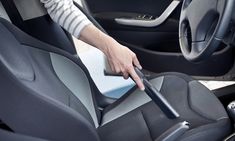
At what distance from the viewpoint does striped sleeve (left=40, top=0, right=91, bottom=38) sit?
110 cm

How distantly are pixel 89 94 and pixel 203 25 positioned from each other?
40cm

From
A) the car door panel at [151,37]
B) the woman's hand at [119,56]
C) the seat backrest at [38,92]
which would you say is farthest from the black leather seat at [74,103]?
the car door panel at [151,37]

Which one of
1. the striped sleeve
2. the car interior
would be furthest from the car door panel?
the striped sleeve

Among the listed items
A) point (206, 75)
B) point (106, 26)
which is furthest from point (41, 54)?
point (206, 75)

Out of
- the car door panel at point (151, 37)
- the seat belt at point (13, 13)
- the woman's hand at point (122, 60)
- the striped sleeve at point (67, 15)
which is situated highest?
the seat belt at point (13, 13)

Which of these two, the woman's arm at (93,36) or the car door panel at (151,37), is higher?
the woman's arm at (93,36)

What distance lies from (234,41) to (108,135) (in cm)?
41

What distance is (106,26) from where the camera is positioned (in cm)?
178

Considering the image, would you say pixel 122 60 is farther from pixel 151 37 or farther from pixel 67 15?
pixel 151 37

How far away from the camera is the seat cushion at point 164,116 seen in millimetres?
1045

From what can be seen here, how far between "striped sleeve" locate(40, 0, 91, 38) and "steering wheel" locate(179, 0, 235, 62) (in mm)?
279

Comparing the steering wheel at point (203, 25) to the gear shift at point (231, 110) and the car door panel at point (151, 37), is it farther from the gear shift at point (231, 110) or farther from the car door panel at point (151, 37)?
the car door panel at point (151, 37)

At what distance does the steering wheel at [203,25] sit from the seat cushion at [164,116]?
14 centimetres

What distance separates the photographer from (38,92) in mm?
883
